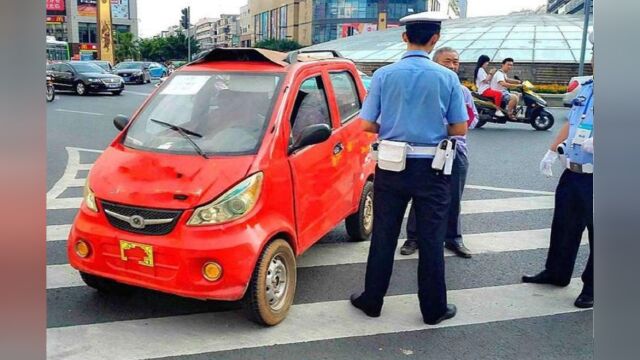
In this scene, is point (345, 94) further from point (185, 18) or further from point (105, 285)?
point (185, 18)

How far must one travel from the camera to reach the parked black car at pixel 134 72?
3353 centimetres

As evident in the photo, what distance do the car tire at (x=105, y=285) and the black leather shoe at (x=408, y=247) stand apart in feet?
7.91

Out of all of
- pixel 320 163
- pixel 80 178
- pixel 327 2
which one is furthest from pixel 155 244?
pixel 327 2

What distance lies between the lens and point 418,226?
352 centimetres

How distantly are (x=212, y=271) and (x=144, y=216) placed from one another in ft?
1.81

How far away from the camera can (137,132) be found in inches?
156

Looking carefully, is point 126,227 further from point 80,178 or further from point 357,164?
point 80,178

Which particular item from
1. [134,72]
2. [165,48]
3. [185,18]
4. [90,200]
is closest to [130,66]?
[134,72]

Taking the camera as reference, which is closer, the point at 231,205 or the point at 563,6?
the point at 231,205

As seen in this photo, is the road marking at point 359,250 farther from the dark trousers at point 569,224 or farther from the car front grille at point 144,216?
the car front grille at point 144,216

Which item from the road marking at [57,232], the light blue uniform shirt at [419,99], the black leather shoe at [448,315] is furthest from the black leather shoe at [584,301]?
the road marking at [57,232]

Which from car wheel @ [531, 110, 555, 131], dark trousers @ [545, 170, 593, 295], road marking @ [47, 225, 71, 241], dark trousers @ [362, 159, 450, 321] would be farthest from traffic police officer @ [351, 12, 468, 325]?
car wheel @ [531, 110, 555, 131]

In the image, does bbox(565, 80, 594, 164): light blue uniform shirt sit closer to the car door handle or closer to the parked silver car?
the parked silver car
